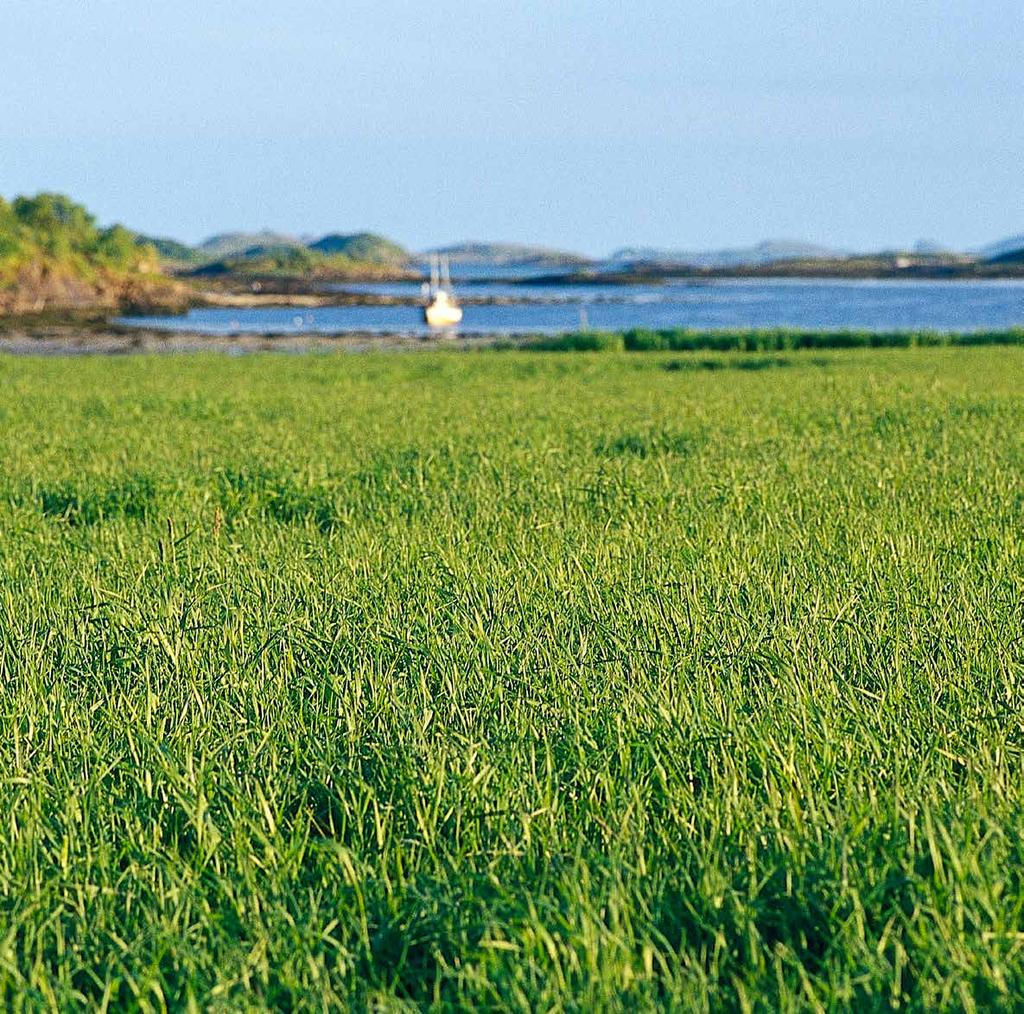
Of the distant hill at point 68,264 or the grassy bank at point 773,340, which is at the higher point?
the distant hill at point 68,264

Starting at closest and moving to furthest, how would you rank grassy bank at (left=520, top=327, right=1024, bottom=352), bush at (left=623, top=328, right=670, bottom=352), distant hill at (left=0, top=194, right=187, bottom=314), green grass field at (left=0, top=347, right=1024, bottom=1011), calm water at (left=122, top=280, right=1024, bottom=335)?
green grass field at (left=0, top=347, right=1024, bottom=1011)
grassy bank at (left=520, top=327, right=1024, bottom=352)
bush at (left=623, top=328, right=670, bottom=352)
calm water at (left=122, top=280, right=1024, bottom=335)
distant hill at (left=0, top=194, right=187, bottom=314)

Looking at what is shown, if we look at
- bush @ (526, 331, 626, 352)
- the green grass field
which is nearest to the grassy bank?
bush @ (526, 331, 626, 352)

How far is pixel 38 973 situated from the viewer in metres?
2.48

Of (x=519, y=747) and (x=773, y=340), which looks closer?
(x=519, y=747)

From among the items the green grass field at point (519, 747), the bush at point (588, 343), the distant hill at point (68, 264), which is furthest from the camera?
the distant hill at point (68, 264)

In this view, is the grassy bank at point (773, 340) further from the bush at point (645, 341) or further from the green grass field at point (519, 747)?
the green grass field at point (519, 747)

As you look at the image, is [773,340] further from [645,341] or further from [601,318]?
[601,318]

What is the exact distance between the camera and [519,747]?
3383mm

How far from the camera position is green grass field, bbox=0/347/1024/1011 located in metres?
2.51

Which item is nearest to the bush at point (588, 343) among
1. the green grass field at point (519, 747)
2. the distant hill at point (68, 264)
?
the green grass field at point (519, 747)

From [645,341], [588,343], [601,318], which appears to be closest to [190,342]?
[588,343]

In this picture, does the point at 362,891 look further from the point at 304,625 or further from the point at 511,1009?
the point at 304,625

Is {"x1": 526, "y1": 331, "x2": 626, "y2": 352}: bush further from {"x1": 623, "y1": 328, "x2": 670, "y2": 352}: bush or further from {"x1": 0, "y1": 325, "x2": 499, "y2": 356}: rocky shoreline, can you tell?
{"x1": 0, "y1": 325, "x2": 499, "y2": 356}: rocky shoreline

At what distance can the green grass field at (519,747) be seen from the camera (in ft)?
8.23
